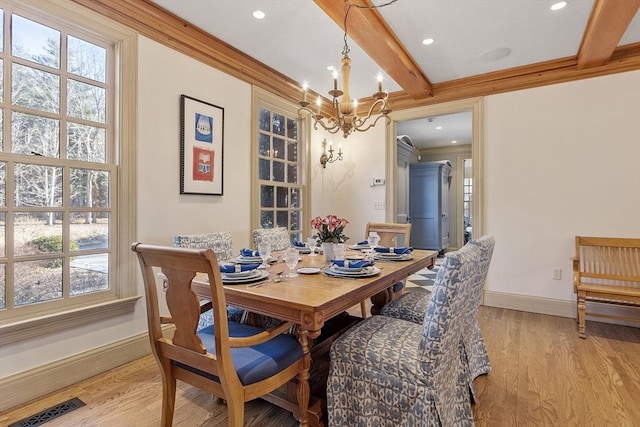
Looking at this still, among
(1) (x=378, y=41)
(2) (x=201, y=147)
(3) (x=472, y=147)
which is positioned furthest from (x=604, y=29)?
(2) (x=201, y=147)

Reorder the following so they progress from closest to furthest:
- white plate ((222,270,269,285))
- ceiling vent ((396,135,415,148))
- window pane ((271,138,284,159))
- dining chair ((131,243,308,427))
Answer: dining chair ((131,243,308,427))
white plate ((222,270,269,285))
window pane ((271,138,284,159))
ceiling vent ((396,135,415,148))

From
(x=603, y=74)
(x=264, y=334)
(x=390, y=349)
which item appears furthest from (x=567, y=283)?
(x=264, y=334)

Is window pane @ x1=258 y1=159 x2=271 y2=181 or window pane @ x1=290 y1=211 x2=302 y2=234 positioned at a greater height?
window pane @ x1=258 y1=159 x2=271 y2=181

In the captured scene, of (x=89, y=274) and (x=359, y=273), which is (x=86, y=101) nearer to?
(x=89, y=274)

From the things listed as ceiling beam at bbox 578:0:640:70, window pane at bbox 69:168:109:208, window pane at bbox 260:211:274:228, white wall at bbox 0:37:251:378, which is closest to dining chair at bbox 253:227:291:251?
white wall at bbox 0:37:251:378

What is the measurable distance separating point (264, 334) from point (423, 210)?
6.48 meters

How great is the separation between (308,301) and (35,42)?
2345 millimetres

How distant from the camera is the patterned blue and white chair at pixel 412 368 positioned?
4.33 ft

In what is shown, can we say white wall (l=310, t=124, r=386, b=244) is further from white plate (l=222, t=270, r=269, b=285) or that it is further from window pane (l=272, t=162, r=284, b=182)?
white plate (l=222, t=270, r=269, b=285)

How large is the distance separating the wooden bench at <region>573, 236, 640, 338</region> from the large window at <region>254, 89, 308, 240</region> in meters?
2.94

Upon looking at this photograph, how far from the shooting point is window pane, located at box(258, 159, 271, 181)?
367cm

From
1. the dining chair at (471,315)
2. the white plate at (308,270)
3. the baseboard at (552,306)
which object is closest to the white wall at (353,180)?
the baseboard at (552,306)

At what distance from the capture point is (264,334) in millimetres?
1341

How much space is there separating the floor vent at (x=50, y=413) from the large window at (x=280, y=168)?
80.2 inches
